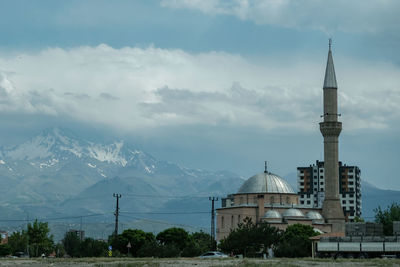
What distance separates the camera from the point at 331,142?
119500 mm

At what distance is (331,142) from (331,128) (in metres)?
2.29

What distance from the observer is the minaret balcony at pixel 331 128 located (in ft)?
390

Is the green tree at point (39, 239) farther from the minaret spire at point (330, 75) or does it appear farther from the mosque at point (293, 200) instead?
the minaret spire at point (330, 75)

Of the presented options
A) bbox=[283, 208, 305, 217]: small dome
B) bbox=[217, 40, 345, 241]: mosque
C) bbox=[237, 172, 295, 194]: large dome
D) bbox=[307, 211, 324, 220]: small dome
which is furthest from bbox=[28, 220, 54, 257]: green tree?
bbox=[307, 211, 324, 220]: small dome

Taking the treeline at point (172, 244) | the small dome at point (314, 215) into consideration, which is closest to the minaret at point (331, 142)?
the small dome at point (314, 215)

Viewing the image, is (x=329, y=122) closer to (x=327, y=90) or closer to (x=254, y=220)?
(x=327, y=90)

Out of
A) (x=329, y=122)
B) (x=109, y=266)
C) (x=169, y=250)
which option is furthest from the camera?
(x=329, y=122)

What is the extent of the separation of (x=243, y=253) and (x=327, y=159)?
30.1 metres

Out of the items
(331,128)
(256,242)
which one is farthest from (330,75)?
(256,242)

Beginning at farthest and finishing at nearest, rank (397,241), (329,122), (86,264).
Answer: (329,122)
(397,241)
(86,264)

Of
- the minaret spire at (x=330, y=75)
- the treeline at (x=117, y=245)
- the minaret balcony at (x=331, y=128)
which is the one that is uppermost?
the minaret spire at (x=330, y=75)

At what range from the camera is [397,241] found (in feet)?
247

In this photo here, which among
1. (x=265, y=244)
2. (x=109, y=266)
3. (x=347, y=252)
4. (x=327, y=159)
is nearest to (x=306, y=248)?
(x=265, y=244)

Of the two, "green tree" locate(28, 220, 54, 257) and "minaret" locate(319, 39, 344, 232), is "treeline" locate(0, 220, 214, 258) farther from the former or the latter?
"minaret" locate(319, 39, 344, 232)
